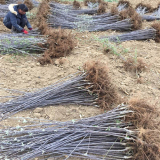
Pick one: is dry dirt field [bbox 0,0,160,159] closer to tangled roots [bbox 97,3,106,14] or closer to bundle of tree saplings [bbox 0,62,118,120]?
bundle of tree saplings [bbox 0,62,118,120]

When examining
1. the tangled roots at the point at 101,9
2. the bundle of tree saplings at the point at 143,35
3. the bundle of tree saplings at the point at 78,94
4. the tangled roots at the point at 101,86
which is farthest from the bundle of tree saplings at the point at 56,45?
the tangled roots at the point at 101,9

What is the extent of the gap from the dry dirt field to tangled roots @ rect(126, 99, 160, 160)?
449mm

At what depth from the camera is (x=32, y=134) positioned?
82.7 inches

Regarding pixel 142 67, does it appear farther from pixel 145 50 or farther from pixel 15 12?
pixel 15 12

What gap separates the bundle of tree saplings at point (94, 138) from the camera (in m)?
1.91

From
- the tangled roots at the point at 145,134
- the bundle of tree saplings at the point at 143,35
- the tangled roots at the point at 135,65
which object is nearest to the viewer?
the tangled roots at the point at 145,134

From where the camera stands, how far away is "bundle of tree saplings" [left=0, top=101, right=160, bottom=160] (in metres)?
1.91

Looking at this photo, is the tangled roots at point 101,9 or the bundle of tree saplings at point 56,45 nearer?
the bundle of tree saplings at point 56,45

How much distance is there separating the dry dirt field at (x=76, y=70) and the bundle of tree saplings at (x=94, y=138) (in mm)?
396

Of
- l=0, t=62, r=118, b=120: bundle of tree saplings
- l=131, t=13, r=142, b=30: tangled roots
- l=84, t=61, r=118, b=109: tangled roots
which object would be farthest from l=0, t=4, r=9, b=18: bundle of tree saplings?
l=84, t=61, r=118, b=109: tangled roots

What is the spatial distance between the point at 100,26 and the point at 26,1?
3639 millimetres

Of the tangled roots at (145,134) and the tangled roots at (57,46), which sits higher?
the tangled roots at (57,46)

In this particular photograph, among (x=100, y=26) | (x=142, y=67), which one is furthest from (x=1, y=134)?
(x=100, y=26)

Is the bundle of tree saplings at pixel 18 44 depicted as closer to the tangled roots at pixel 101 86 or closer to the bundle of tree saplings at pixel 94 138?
the tangled roots at pixel 101 86
